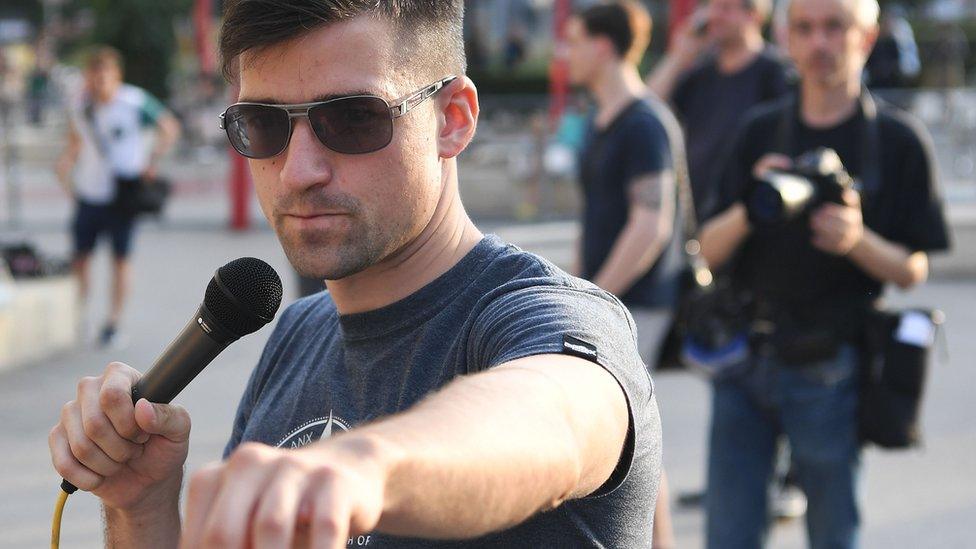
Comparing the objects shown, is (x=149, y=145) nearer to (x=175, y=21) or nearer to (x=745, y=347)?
(x=745, y=347)

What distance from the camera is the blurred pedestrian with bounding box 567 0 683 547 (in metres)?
4.90

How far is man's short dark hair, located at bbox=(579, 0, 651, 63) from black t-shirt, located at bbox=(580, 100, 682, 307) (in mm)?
353

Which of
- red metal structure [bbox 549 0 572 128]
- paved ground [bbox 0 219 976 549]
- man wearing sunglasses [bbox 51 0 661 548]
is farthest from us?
red metal structure [bbox 549 0 572 128]

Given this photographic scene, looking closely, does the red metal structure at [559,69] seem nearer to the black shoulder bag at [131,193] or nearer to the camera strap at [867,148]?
the black shoulder bag at [131,193]

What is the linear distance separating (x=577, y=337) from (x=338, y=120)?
1.53 feet

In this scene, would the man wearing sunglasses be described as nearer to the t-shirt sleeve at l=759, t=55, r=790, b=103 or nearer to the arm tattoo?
the arm tattoo

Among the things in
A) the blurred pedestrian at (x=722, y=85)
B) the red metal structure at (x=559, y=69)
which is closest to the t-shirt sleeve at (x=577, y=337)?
the blurred pedestrian at (x=722, y=85)

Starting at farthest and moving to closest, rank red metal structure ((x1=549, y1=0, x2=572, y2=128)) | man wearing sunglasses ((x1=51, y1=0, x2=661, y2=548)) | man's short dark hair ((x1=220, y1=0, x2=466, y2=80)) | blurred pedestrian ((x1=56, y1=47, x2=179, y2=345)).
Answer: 1. red metal structure ((x1=549, y1=0, x2=572, y2=128))
2. blurred pedestrian ((x1=56, y1=47, x2=179, y2=345))
3. man's short dark hair ((x1=220, y1=0, x2=466, y2=80))
4. man wearing sunglasses ((x1=51, y1=0, x2=661, y2=548))

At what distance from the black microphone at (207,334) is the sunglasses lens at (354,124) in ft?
0.78

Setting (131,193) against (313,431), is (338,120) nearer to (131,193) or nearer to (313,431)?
(313,431)

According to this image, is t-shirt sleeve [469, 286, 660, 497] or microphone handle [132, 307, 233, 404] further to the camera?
microphone handle [132, 307, 233, 404]

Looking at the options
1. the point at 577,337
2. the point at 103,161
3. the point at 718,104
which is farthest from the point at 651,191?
the point at 103,161

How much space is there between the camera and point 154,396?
6.08 ft

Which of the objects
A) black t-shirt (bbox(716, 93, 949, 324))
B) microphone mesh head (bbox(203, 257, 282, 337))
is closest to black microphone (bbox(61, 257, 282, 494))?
microphone mesh head (bbox(203, 257, 282, 337))
